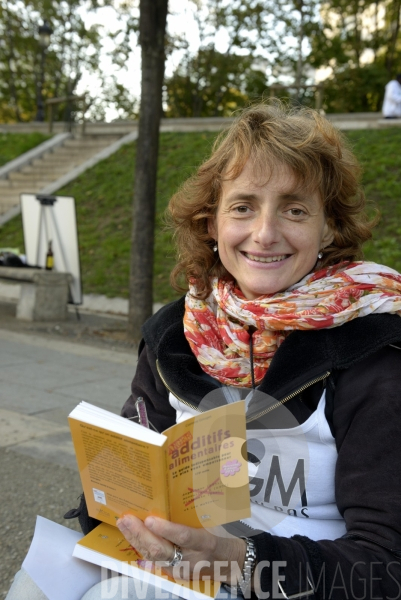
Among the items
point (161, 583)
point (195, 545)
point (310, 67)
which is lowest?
point (161, 583)

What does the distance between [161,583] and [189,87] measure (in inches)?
1157

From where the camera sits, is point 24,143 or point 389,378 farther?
point 24,143

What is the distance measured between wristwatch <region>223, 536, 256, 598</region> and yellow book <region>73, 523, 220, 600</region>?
0.06m

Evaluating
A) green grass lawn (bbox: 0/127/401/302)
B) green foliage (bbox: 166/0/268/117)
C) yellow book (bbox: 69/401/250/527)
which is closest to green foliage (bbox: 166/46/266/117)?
green foliage (bbox: 166/0/268/117)

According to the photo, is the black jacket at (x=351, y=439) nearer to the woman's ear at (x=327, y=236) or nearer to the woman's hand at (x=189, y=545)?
the woman's hand at (x=189, y=545)

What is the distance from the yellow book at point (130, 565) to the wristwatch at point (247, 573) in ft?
0.19

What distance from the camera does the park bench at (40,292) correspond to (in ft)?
31.7

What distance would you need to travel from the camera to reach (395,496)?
1.55 meters

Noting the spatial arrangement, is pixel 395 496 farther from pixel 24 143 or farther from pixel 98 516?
pixel 24 143

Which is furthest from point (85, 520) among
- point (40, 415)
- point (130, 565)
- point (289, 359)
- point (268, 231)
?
point (40, 415)

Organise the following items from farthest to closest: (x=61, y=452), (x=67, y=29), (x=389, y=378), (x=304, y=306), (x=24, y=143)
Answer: (x=67, y=29) → (x=24, y=143) → (x=61, y=452) → (x=304, y=306) → (x=389, y=378)

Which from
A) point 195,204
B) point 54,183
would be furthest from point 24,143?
point 195,204

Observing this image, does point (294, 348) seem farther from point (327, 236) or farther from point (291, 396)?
point (327, 236)

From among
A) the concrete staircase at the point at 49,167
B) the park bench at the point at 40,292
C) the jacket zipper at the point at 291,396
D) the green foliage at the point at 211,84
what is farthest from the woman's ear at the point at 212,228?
the green foliage at the point at 211,84
